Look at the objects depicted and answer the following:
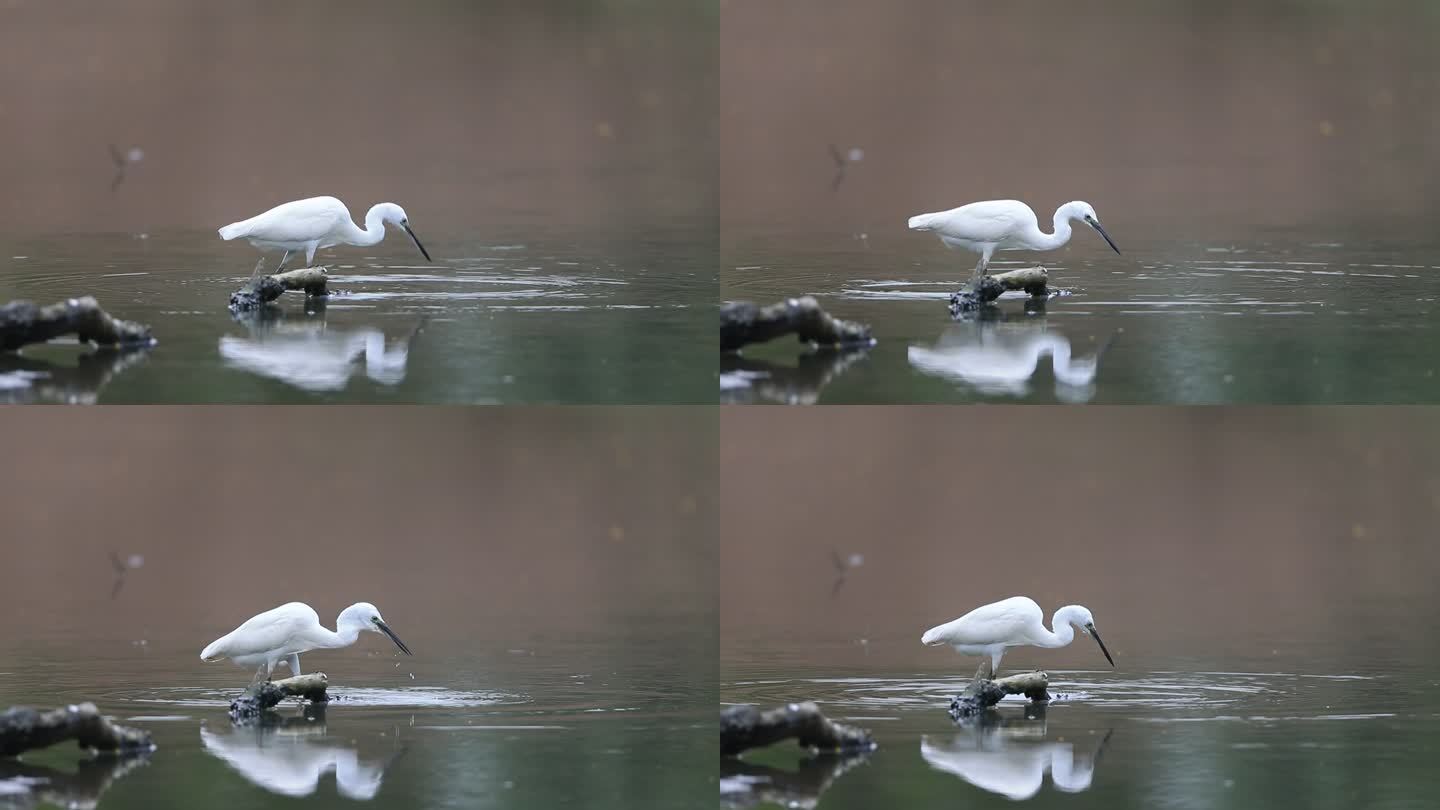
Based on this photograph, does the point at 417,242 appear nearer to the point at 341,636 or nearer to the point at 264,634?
the point at 341,636

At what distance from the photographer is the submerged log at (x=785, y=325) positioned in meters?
12.1

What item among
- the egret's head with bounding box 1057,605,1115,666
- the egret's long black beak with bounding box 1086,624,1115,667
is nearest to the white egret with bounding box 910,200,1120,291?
the egret's head with bounding box 1057,605,1115,666

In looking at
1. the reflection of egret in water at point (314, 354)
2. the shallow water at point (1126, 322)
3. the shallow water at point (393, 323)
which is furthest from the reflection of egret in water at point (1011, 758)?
the reflection of egret in water at point (314, 354)

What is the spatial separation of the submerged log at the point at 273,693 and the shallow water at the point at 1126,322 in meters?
2.53

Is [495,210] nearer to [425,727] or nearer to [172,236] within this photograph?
[172,236]

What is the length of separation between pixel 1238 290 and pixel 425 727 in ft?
19.1

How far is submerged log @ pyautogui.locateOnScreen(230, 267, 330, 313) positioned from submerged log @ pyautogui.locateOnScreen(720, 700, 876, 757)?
409 cm

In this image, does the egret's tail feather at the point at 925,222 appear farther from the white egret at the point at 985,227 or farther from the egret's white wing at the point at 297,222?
the egret's white wing at the point at 297,222

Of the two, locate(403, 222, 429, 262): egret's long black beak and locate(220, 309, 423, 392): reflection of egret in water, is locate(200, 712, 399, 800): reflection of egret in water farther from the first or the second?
locate(403, 222, 429, 262): egret's long black beak

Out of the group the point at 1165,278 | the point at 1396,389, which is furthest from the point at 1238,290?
the point at 1396,389

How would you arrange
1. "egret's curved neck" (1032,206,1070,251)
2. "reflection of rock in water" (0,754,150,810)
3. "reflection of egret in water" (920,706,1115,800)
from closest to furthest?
"reflection of rock in water" (0,754,150,810)
"reflection of egret in water" (920,706,1115,800)
"egret's curved neck" (1032,206,1070,251)

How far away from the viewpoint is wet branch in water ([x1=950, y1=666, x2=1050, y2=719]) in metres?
11.5

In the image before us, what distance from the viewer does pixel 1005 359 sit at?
11.9 meters

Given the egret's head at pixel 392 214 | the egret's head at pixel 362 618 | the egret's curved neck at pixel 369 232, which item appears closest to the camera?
the egret's head at pixel 362 618
